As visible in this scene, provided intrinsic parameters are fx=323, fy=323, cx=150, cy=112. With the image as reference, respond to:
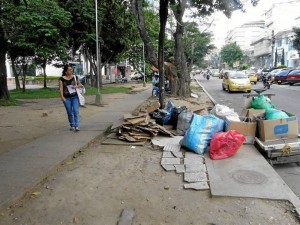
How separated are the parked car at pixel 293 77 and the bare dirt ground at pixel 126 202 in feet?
82.3

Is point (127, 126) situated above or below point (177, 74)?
below

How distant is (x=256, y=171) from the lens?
5070mm

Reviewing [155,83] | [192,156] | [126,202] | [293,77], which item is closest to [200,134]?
[192,156]

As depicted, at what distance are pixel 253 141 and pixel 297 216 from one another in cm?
310

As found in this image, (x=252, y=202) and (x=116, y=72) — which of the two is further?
(x=116, y=72)

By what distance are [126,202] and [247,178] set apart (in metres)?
1.89

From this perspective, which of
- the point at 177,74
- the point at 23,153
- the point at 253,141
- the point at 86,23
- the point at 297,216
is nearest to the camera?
the point at 297,216

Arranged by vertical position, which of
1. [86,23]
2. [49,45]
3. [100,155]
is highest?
[86,23]

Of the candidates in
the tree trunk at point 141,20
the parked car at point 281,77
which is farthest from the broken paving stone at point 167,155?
the parked car at point 281,77

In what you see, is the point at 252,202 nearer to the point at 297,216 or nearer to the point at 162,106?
the point at 297,216

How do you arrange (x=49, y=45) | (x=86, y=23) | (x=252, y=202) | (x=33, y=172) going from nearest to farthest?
(x=252, y=202) < (x=33, y=172) < (x=49, y=45) < (x=86, y=23)

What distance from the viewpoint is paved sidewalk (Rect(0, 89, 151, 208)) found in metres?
4.28

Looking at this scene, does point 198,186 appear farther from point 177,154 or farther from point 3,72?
point 3,72

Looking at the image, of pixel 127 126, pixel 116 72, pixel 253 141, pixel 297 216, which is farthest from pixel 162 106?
pixel 116 72
